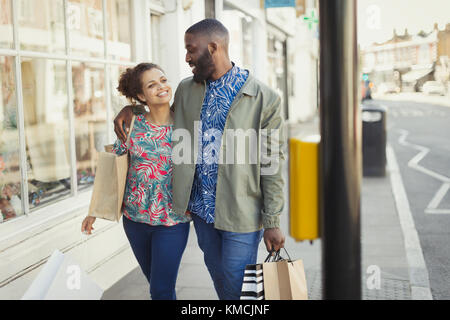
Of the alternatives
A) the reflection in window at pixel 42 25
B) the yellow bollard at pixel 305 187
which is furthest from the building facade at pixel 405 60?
the yellow bollard at pixel 305 187

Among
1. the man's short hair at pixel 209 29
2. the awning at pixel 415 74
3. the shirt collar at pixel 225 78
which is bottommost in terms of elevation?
the shirt collar at pixel 225 78

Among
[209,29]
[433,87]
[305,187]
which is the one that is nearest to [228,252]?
[305,187]

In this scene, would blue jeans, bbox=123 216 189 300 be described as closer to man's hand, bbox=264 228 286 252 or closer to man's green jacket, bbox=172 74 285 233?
man's green jacket, bbox=172 74 285 233

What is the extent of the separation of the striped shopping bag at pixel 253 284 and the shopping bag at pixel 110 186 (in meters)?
0.91

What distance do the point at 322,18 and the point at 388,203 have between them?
6.71 metres

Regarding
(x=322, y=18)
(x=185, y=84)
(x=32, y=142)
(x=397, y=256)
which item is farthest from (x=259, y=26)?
(x=322, y=18)

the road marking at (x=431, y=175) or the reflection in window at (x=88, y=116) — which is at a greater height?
the reflection in window at (x=88, y=116)

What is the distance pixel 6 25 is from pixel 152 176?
5.49ft

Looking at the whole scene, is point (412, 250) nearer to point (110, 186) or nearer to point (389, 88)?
point (110, 186)

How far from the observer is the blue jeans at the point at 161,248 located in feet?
10.3

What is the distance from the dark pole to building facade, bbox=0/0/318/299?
247 cm

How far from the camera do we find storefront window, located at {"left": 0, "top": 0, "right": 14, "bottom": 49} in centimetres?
384

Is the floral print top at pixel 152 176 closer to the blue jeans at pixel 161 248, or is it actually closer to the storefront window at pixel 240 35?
the blue jeans at pixel 161 248

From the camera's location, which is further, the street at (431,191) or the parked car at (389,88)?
the parked car at (389,88)
